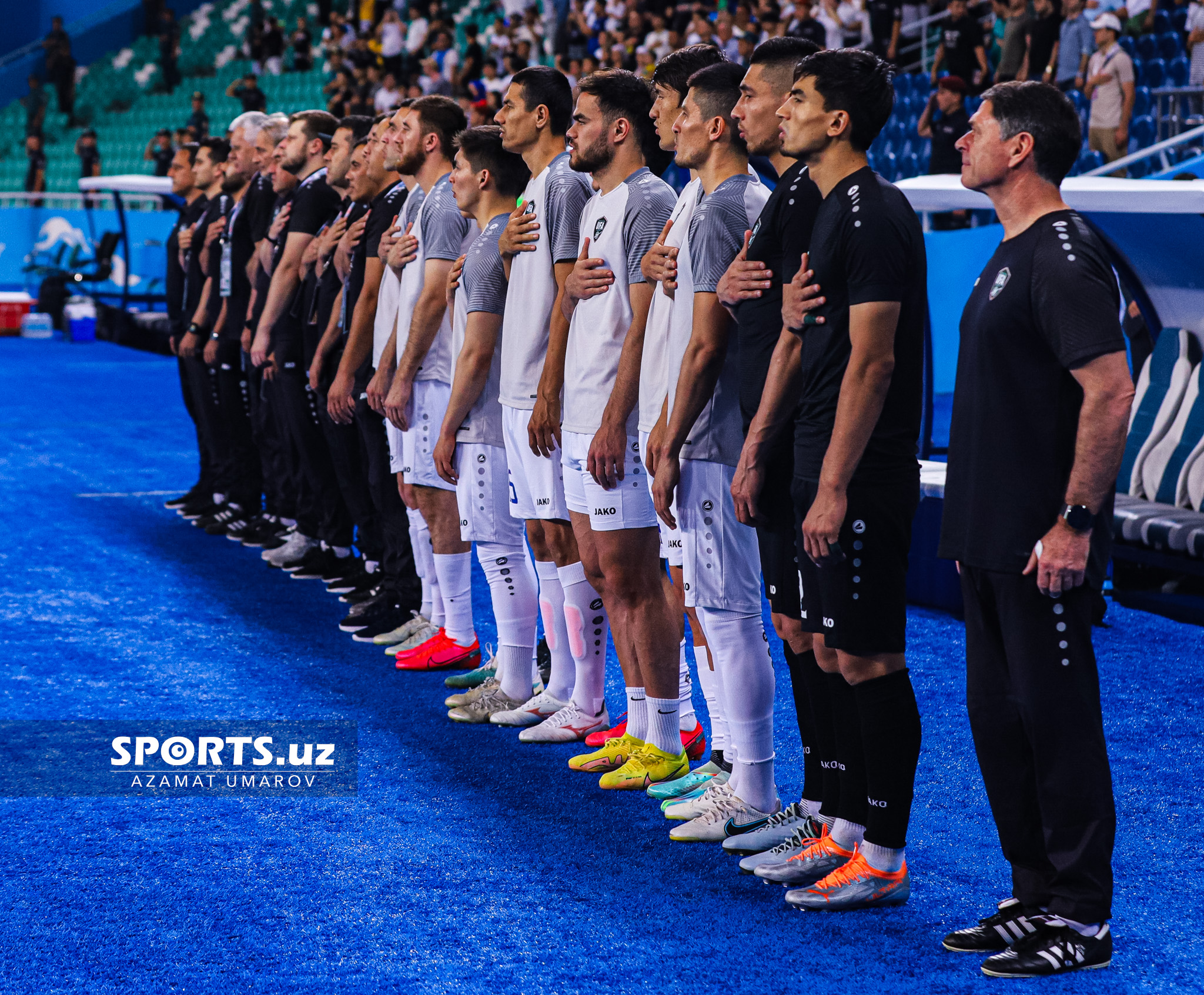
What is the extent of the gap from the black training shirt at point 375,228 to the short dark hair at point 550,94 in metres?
1.50

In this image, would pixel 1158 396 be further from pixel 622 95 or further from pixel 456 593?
pixel 622 95

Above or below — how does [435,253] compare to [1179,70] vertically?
below

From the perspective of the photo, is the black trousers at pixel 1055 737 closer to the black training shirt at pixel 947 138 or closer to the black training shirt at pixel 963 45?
the black training shirt at pixel 947 138

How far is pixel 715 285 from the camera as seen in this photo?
12.6 feet

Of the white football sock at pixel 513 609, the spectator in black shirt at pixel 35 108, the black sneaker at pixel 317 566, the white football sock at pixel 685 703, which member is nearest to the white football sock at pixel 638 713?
the white football sock at pixel 685 703

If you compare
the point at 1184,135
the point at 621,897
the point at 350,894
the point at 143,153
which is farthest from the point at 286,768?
the point at 143,153

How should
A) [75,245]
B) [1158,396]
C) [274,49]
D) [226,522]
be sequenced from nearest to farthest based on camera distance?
[1158,396], [226,522], [75,245], [274,49]

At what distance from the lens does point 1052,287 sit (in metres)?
2.99

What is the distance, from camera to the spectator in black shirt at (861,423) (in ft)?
10.8

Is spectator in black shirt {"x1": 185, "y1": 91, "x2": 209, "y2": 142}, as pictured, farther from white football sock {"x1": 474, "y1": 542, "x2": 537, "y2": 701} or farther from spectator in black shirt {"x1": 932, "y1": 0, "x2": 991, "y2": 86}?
white football sock {"x1": 474, "y1": 542, "x2": 537, "y2": 701}

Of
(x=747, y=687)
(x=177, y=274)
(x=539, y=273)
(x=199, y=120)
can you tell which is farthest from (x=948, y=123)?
(x=199, y=120)

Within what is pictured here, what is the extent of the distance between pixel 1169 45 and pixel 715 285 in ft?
34.8

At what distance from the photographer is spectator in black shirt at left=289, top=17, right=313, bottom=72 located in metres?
27.4

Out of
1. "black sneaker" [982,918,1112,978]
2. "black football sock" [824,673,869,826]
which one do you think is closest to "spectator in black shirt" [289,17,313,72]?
"black football sock" [824,673,869,826]
